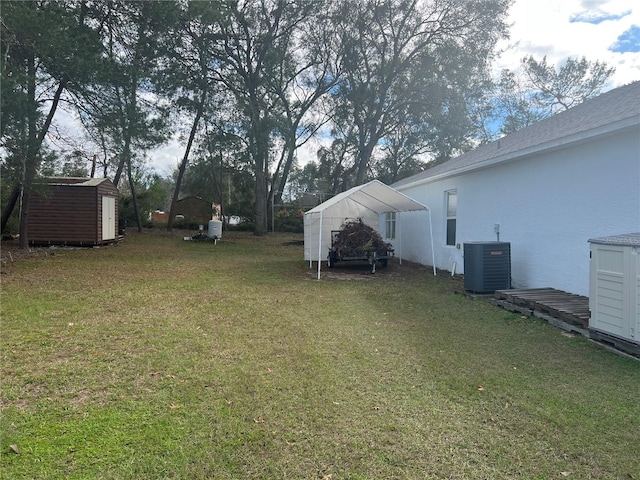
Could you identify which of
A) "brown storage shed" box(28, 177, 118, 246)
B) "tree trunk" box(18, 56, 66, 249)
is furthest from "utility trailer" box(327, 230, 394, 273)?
"brown storage shed" box(28, 177, 118, 246)

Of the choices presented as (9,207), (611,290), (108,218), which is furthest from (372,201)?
(9,207)

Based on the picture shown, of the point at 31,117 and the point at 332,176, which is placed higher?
the point at 332,176

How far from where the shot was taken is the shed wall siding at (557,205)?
5113 mm

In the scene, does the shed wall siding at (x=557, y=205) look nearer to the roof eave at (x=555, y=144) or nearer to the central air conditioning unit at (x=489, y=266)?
the roof eave at (x=555, y=144)

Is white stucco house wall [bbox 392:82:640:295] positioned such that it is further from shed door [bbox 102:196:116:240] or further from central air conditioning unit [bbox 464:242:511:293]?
shed door [bbox 102:196:116:240]

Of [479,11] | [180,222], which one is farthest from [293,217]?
[479,11]

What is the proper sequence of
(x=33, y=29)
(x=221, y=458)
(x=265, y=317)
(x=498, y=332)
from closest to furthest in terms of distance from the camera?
(x=221, y=458) < (x=498, y=332) < (x=265, y=317) < (x=33, y=29)

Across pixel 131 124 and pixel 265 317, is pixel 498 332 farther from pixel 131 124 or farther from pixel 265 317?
pixel 131 124

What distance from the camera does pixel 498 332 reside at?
4.78m

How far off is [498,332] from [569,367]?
1186 mm

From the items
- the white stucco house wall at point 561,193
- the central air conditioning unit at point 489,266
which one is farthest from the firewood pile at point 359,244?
the central air conditioning unit at point 489,266

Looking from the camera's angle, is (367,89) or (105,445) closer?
(105,445)

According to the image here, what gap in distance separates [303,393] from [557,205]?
17.7ft

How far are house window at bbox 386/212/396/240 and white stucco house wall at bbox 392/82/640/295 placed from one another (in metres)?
5.35
